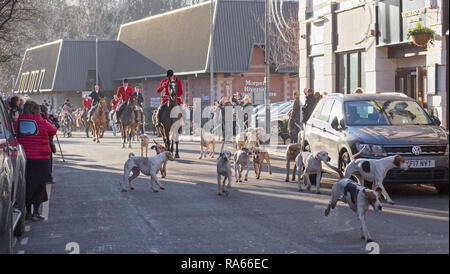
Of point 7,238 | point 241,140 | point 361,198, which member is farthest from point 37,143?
point 241,140

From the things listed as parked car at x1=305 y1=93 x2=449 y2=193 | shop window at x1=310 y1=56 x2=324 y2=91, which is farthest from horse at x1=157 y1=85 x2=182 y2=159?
shop window at x1=310 y1=56 x2=324 y2=91

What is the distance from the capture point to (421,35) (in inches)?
869

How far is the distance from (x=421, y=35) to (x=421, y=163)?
9.47 m

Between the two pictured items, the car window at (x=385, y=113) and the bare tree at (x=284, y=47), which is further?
the bare tree at (x=284, y=47)

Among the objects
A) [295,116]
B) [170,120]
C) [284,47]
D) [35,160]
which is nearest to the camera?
[35,160]

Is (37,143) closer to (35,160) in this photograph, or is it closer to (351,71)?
(35,160)

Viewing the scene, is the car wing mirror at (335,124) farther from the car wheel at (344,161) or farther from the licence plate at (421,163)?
the licence plate at (421,163)

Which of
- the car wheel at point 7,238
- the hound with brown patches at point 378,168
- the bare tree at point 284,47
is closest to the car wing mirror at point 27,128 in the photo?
the car wheel at point 7,238

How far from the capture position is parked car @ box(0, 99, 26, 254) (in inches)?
282

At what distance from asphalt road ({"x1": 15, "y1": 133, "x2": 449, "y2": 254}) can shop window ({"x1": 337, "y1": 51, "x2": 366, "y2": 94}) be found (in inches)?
496

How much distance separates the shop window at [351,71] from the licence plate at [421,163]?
15.7 m

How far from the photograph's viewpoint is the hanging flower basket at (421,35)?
22000 mm
